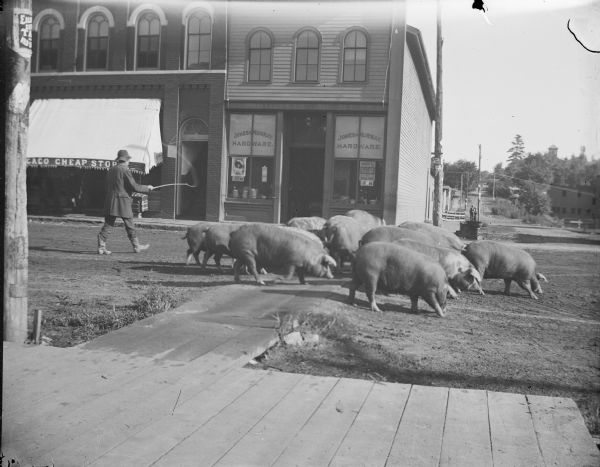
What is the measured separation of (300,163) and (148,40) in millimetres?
1711

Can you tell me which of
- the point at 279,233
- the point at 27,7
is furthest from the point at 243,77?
the point at 279,233

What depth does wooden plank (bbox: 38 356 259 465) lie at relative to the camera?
283 centimetres

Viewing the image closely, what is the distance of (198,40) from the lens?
161 inches

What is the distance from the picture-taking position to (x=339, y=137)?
471 centimetres

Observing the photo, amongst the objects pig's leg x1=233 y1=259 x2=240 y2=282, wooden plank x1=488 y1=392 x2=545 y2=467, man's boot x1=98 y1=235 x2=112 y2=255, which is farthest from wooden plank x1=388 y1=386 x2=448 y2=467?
pig's leg x1=233 y1=259 x2=240 y2=282

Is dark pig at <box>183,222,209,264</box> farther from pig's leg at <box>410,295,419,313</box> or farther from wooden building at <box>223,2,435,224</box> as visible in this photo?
wooden building at <box>223,2,435,224</box>

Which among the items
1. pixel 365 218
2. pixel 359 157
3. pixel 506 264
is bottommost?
pixel 506 264

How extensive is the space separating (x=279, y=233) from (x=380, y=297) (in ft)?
5.46

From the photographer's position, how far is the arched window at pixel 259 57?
412 centimetres

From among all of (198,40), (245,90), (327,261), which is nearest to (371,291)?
(327,261)

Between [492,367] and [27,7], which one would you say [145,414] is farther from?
[492,367]

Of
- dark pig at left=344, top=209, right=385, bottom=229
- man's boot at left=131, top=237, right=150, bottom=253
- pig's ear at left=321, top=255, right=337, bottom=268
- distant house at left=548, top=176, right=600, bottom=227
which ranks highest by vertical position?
distant house at left=548, top=176, right=600, bottom=227

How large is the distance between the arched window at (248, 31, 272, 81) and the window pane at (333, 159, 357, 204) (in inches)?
40.4

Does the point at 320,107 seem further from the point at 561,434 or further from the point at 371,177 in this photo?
the point at 561,434
